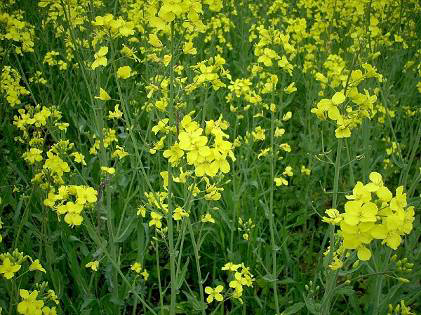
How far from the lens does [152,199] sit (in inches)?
84.9

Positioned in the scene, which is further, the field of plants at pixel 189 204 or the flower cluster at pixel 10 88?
the flower cluster at pixel 10 88

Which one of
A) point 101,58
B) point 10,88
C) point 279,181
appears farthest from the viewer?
point 10,88

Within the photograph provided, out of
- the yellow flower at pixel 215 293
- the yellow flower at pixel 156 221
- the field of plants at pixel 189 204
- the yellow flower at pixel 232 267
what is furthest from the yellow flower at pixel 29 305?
the yellow flower at pixel 232 267

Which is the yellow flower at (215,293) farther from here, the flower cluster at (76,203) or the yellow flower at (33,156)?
the yellow flower at (33,156)

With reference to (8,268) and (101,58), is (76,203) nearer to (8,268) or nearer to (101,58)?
(8,268)

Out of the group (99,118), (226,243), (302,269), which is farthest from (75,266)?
(302,269)

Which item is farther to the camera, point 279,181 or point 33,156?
point 279,181

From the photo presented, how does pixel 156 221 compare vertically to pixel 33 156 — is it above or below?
Answer: below

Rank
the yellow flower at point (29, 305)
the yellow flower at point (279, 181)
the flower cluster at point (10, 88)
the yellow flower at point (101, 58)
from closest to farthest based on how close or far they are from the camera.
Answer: the yellow flower at point (29, 305)
the yellow flower at point (101, 58)
the yellow flower at point (279, 181)
the flower cluster at point (10, 88)

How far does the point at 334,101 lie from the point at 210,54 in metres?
3.17

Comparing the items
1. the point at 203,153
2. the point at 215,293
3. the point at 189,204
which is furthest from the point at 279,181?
the point at 203,153

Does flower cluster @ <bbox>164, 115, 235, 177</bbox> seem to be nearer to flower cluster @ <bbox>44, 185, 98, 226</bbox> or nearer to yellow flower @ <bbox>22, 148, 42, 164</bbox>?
flower cluster @ <bbox>44, 185, 98, 226</bbox>

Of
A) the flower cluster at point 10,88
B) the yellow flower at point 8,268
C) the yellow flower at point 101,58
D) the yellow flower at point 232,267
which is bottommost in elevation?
the yellow flower at point 232,267

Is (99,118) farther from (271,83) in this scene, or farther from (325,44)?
(325,44)
